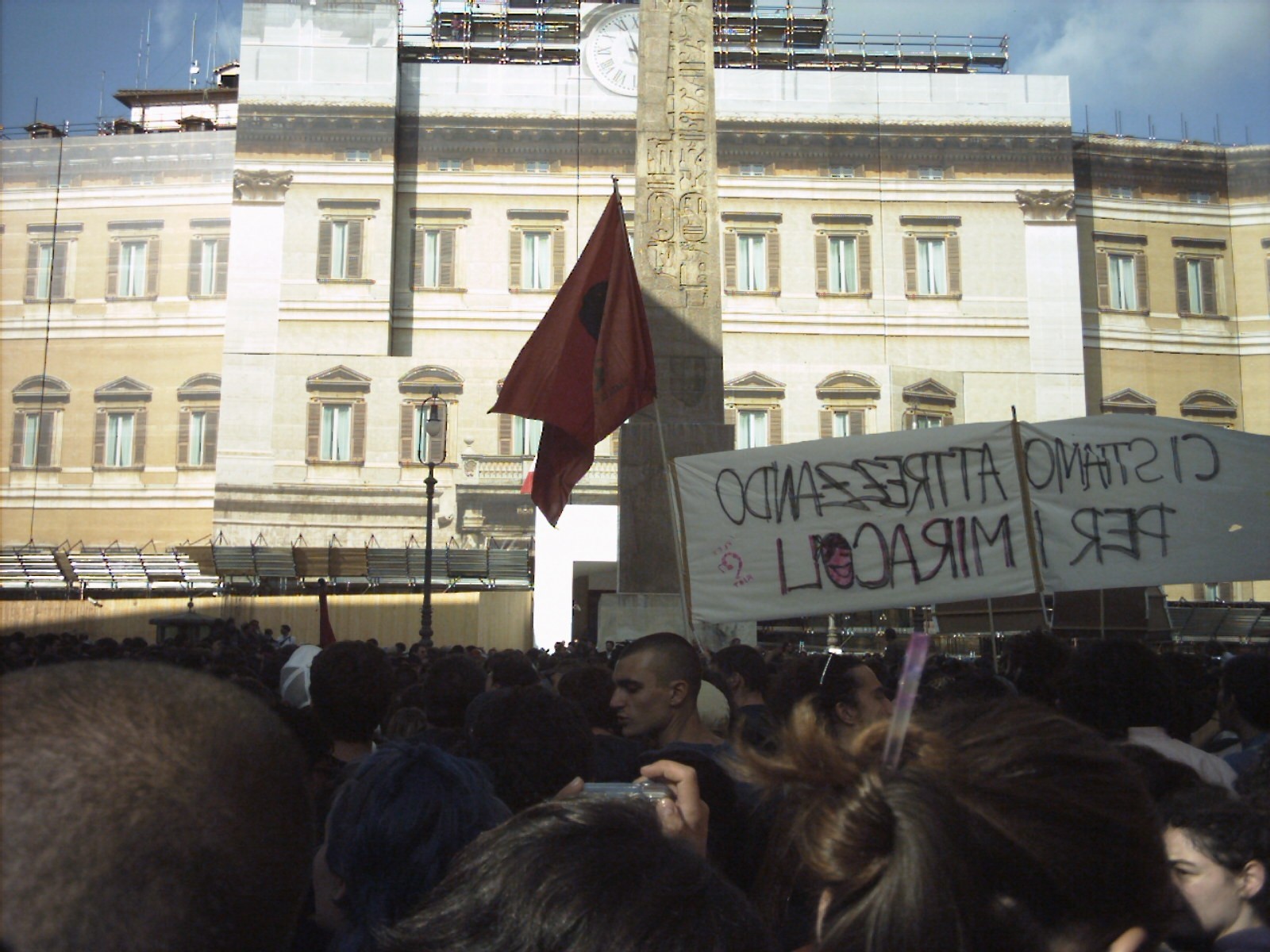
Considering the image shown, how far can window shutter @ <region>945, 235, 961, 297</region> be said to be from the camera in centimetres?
2992

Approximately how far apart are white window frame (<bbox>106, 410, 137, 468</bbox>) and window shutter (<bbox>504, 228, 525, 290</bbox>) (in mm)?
8586

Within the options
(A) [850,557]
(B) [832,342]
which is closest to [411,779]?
(A) [850,557]

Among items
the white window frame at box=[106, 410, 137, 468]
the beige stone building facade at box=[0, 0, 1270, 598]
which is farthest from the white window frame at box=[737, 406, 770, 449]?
the white window frame at box=[106, 410, 137, 468]

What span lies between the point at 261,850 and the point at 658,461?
9818mm

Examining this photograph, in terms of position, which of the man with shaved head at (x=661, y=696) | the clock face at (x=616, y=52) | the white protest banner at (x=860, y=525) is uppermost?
the clock face at (x=616, y=52)

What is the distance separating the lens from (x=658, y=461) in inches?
420

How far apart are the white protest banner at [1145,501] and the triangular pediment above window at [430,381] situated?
76.2ft

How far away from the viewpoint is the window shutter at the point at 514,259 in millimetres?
28984

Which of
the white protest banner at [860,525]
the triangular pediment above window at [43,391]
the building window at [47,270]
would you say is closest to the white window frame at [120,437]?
the triangular pediment above window at [43,391]

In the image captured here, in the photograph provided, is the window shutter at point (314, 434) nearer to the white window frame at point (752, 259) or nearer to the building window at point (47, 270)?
the building window at point (47, 270)

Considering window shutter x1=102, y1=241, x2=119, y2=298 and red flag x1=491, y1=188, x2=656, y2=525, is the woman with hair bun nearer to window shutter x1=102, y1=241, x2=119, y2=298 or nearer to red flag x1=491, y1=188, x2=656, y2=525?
red flag x1=491, y1=188, x2=656, y2=525

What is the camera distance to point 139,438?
28.8 metres

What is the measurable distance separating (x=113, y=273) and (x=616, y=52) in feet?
39.6

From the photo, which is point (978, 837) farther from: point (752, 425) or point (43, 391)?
point (43, 391)
